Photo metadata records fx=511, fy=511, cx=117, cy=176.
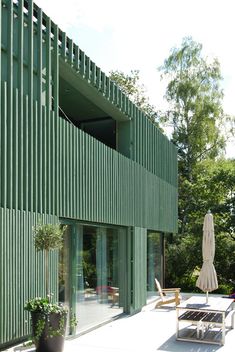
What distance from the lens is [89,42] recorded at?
21.3 m

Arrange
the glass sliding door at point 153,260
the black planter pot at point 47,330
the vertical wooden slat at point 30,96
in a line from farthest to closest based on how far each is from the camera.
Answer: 1. the glass sliding door at point 153,260
2. the vertical wooden slat at point 30,96
3. the black planter pot at point 47,330

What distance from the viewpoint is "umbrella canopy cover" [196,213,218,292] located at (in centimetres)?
1190

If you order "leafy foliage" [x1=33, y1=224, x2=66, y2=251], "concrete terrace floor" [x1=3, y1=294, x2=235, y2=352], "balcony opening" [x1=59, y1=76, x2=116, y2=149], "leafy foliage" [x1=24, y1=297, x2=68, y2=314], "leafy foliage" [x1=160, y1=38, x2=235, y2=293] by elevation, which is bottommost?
"concrete terrace floor" [x1=3, y1=294, x2=235, y2=352]

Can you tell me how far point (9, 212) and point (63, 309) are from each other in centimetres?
177

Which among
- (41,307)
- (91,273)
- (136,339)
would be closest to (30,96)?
(41,307)

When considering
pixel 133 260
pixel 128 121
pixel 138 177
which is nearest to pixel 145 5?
pixel 128 121

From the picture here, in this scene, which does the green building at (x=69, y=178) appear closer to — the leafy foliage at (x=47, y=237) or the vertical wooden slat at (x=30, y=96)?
the vertical wooden slat at (x=30, y=96)

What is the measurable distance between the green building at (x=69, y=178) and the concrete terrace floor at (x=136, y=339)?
45 cm

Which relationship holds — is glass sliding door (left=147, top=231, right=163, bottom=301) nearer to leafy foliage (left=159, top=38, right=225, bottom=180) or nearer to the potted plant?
the potted plant

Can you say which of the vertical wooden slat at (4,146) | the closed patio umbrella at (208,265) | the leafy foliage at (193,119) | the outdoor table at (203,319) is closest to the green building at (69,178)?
the vertical wooden slat at (4,146)

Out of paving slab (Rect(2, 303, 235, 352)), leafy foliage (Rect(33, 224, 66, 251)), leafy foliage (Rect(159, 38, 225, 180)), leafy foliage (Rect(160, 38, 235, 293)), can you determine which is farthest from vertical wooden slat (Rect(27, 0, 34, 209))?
leafy foliage (Rect(159, 38, 225, 180))

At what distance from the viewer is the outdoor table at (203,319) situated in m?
10.1

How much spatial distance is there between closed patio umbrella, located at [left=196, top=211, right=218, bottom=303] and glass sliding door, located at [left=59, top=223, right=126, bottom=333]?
88.2 inches

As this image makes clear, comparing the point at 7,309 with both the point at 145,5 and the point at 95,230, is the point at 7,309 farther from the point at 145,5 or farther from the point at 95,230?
the point at 145,5
